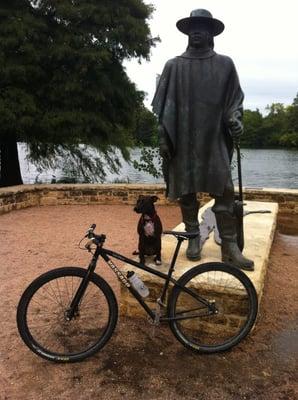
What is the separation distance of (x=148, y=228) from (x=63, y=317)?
1.04 m

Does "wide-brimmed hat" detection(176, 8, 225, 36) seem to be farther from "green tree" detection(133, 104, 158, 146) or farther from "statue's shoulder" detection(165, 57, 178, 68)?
"green tree" detection(133, 104, 158, 146)

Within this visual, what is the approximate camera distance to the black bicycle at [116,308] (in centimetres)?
324

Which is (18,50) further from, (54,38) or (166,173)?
(166,173)

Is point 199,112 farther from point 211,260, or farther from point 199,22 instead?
point 211,260

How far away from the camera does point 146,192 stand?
9836 mm

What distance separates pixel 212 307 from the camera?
3.50 metres

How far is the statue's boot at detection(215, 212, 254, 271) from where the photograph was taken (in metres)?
3.98

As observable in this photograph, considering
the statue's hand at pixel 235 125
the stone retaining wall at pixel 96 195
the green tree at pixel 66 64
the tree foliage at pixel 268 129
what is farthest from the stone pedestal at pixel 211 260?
the tree foliage at pixel 268 129

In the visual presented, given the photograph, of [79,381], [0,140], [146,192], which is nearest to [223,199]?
[79,381]

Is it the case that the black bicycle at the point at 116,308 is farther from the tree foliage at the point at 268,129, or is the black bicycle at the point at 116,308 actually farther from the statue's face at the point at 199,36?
the tree foliage at the point at 268,129

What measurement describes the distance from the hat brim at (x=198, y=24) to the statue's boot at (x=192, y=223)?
1506 millimetres

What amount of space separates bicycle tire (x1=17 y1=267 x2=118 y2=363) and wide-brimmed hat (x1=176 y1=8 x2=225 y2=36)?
84.5 inches

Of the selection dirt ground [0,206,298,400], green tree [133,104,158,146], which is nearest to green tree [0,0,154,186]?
green tree [133,104,158,146]

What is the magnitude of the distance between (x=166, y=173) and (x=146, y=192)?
5.85 meters
